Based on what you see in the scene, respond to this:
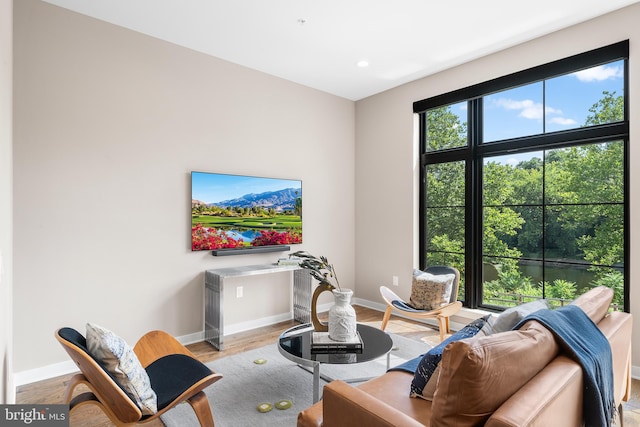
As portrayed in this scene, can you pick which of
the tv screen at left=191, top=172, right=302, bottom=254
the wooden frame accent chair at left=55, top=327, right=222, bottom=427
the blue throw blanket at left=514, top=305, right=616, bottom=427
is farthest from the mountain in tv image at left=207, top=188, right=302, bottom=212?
the blue throw blanket at left=514, top=305, right=616, bottom=427

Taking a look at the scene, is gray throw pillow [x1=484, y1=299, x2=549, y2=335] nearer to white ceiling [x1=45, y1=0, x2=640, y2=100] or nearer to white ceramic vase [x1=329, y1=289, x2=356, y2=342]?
white ceramic vase [x1=329, y1=289, x2=356, y2=342]

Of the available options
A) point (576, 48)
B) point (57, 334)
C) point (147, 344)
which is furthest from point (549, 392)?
point (576, 48)

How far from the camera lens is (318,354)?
2262 mm

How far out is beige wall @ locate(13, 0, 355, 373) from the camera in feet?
8.93

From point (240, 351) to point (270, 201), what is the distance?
1.60m

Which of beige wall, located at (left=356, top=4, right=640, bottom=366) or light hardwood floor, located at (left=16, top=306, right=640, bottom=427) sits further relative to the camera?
beige wall, located at (left=356, top=4, right=640, bottom=366)

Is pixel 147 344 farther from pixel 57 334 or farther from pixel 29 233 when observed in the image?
pixel 29 233

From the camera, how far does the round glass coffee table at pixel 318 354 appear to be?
2.18 metres

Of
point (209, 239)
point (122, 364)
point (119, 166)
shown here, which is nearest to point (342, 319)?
point (122, 364)

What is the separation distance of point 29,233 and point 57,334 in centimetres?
153

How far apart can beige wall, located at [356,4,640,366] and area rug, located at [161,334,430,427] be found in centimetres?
143

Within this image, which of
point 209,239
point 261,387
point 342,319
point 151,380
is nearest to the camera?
point 151,380

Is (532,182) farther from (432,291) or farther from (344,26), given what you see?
(344,26)

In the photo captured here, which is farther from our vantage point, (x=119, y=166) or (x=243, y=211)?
(x=243, y=211)
